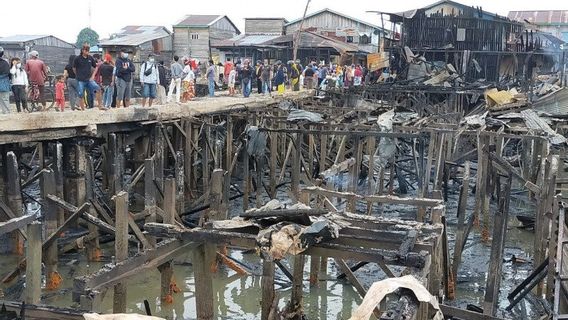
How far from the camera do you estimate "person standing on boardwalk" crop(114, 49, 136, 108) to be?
42.6ft

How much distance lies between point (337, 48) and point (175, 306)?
24.3 metres

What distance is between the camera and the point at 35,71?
41.7ft

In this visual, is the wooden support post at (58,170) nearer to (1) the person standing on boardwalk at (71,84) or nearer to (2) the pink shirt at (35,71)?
(1) the person standing on boardwalk at (71,84)

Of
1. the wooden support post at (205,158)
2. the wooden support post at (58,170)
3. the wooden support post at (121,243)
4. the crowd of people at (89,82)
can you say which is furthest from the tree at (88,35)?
the wooden support post at (121,243)

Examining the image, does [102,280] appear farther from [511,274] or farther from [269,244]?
[511,274]

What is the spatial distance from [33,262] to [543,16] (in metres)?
47.8

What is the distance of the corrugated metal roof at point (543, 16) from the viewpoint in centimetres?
4644

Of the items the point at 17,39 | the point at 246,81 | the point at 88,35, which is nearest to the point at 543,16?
the point at 88,35

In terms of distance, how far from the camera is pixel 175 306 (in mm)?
9352

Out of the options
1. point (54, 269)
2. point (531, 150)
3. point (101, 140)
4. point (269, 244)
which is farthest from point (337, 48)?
point (269, 244)

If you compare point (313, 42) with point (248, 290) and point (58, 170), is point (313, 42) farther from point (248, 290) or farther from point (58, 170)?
point (248, 290)

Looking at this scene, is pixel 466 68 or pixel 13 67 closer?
pixel 13 67

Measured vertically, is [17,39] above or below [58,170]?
above

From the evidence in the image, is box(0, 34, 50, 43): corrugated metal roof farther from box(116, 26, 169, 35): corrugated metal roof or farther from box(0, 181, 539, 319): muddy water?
box(0, 181, 539, 319): muddy water
